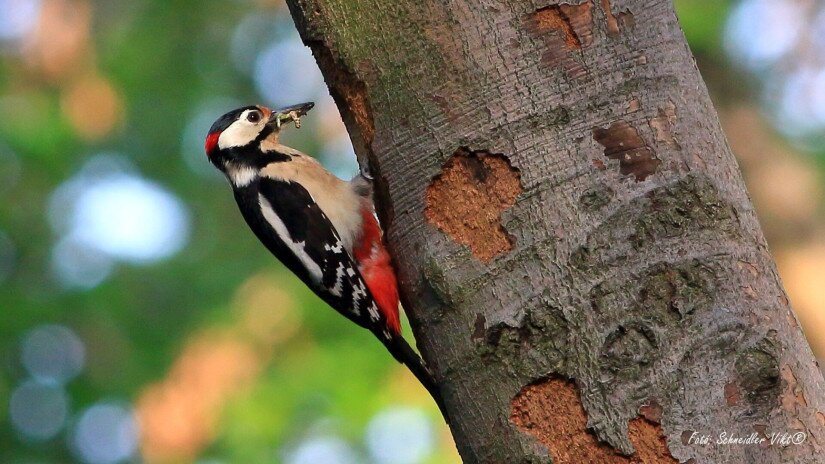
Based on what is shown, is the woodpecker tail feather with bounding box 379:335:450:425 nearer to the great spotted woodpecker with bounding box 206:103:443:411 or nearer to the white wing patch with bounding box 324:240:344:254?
the great spotted woodpecker with bounding box 206:103:443:411

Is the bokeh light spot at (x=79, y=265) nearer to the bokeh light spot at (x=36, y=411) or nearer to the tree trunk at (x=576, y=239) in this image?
the bokeh light spot at (x=36, y=411)

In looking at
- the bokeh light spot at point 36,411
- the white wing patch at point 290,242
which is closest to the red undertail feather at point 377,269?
the white wing patch at point 290,242

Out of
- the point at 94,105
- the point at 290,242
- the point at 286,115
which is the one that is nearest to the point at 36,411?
the point at 94,105

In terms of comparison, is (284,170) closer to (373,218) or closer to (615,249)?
(373,218)

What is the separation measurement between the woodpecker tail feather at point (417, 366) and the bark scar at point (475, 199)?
405 mm

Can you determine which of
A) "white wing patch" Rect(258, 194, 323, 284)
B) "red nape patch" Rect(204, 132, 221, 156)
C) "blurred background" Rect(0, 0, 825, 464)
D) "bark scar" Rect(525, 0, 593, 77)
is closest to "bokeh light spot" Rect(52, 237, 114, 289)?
"blurred background" Rect(0, 0, 825, 464)

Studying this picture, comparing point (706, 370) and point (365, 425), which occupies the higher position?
point (365, 425)

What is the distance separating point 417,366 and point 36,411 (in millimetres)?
5241

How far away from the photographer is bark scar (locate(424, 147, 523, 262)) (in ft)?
8.17

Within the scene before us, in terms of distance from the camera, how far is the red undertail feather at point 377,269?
3588mm

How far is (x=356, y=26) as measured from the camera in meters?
2.75

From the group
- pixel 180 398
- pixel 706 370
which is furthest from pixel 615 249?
pixel 180 398

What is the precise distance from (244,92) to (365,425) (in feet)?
11.4

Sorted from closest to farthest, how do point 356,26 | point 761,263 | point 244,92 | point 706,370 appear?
point 706,370 → point 761,263 → point 356,26 → point 244,92
